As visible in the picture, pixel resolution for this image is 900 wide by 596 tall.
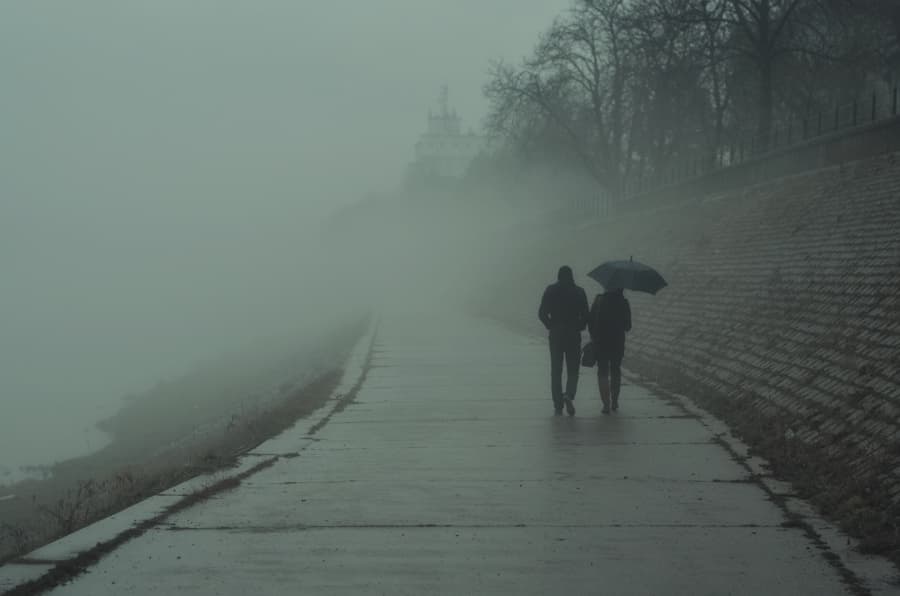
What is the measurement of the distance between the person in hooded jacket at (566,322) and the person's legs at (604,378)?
0.96 ft

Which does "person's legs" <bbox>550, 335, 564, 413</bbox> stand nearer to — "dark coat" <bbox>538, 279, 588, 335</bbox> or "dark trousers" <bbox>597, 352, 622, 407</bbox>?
"dark coat" <bbox>538, 279, 588, 335</bbox>

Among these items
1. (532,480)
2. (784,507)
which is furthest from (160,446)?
(784,507)

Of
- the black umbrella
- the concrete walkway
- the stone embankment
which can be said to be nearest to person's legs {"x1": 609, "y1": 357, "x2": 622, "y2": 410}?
the concrete walkway

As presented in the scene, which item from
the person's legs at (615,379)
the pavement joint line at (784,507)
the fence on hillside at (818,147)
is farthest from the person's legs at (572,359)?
the fence on hillside at (818,147)

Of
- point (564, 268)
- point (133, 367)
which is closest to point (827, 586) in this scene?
point (564, 268)

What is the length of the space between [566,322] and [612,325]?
637 mm

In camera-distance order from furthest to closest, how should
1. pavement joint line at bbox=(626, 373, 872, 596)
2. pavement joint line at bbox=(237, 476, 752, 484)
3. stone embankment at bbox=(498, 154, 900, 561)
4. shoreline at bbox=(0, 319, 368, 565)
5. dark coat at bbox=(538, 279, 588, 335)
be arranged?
dark coat at bbox=(538, 279, 588, 335) < shoreline at bbox=(0, 319, 368, 565) < pavement joint line at bbox=(237, 476, 752, 484) < stone embankment at bbox=(498, 154, 900, 561) < pavement joint line at bbox=(626, 373, 872, 596)

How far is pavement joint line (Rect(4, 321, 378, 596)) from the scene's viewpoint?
7016 mm

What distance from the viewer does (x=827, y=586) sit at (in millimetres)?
6703

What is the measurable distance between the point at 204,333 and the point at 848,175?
81.9 meters

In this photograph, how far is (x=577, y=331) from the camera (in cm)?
1591

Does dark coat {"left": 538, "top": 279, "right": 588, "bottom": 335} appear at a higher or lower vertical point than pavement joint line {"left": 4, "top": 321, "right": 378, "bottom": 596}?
higher

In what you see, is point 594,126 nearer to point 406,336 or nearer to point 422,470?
point 406,336

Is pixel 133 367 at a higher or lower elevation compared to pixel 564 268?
lower
